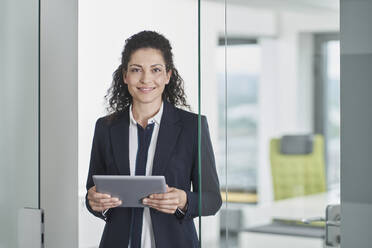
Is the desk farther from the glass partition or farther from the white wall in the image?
the white wall

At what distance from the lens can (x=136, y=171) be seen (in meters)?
1.23

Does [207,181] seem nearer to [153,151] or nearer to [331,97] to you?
[153,151]

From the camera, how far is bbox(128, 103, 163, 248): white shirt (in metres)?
1.22

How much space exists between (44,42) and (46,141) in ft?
0.82

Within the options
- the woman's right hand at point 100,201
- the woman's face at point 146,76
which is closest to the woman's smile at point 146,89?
the woman's face at point 146,76

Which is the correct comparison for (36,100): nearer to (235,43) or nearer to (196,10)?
(196,10)

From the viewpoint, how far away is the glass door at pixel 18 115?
1.43 m

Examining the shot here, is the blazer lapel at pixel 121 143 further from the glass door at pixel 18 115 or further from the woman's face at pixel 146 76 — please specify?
the glass door at pixel 18 115

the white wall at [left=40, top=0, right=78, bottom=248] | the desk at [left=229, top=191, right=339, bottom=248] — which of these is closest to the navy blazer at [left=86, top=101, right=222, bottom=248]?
the white wall at [left=40, top=0, right=78, bottom=248]

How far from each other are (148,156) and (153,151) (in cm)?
2

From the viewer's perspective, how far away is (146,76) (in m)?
1.23

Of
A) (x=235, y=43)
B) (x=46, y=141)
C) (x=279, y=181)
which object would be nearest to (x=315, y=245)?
(x=279, y=181)

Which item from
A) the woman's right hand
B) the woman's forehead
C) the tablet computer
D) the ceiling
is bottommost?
the woman's right hand

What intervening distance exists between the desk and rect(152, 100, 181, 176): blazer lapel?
168 cm
